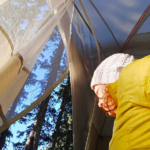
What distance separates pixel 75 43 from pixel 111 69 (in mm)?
434

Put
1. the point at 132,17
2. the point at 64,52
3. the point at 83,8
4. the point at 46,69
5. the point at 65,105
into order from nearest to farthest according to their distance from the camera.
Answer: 1. the point at 46,69
2. the point at 64,52
3. the point at 65,105
4. the point at 83,8
5. the point at 132,17

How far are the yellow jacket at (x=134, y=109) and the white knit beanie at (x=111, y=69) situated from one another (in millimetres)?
327

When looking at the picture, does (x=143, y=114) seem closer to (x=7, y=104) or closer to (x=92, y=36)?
(x=7, y=104)

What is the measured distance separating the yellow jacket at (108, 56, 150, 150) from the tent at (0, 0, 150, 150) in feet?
1.41

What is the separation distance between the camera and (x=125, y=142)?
0.70 m

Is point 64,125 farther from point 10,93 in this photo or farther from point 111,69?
point 10,93

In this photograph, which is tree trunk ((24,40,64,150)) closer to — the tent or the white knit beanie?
the tent

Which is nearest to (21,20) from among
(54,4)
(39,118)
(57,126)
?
(54,4)

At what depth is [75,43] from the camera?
142 centimetres

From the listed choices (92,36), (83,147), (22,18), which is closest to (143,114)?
(22,18)

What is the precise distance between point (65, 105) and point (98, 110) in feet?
1.34

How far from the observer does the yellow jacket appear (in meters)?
0.65

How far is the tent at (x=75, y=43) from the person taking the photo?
0.71m

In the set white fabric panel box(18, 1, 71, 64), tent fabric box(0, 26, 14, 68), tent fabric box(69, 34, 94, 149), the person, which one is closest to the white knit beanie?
tent fabric box(69, 34, 94, 149)
